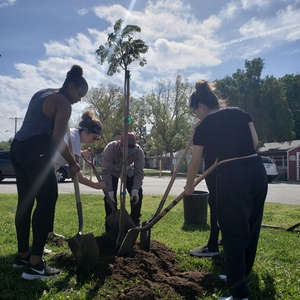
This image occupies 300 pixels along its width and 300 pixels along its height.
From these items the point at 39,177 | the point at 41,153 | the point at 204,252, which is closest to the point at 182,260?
the point at 204,252

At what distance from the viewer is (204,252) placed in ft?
12.2

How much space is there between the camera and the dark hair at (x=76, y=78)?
304cm

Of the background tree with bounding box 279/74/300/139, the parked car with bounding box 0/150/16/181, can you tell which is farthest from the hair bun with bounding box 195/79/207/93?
the background tree with bounding box 279/74/300/139

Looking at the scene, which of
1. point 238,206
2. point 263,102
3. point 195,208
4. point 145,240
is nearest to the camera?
point 238,206

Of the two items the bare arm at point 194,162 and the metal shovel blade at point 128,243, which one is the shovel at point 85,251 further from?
the bare arm at point 194,162

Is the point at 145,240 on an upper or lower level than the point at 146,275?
upper

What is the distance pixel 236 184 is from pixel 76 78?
178 centimetres

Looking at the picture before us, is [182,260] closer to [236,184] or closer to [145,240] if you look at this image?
[145,240]

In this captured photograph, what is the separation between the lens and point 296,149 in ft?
90.1

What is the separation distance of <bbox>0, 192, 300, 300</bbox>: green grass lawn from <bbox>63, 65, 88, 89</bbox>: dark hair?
1.81 metres

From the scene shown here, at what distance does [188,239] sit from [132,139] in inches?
62.8

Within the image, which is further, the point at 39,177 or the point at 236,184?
the point at 39,177

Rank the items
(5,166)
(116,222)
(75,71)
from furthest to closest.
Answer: (5,166) < (116,222) < (75,71)

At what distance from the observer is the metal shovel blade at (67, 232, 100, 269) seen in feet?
10.1
